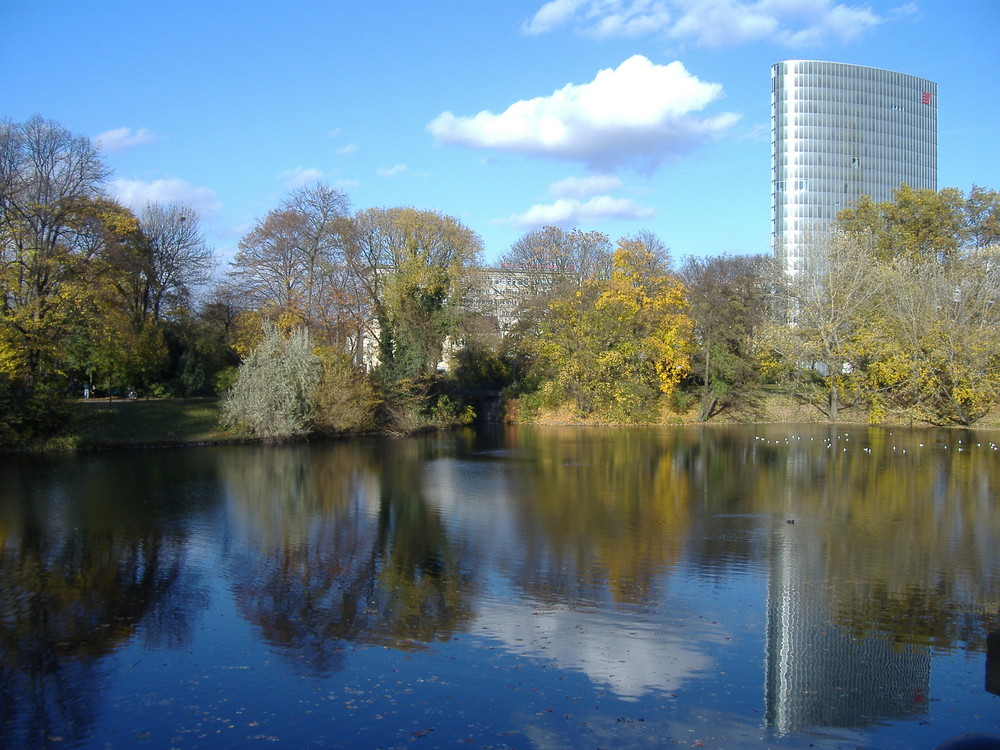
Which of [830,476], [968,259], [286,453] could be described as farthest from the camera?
[968,259]

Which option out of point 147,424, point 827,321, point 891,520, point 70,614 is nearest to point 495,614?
point 70,614

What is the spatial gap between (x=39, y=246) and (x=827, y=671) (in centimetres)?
2748

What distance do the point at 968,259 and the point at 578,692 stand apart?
34912mm

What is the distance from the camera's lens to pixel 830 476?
67.8 feet

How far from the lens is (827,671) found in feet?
25.5

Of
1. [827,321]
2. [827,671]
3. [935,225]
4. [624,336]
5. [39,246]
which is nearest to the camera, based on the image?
[827,671]

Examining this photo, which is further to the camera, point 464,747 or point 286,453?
point 286,453

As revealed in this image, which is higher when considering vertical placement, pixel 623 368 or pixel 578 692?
pixel 623 368

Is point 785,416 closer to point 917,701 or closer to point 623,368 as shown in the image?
point 623,368

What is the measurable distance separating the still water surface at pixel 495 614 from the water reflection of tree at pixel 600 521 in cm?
8

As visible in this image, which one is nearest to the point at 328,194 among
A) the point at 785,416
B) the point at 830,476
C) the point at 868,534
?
the point at 785,416

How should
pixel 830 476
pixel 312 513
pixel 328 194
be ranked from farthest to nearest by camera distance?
pixel 328 194, pixel 830 476, pixel 312 513

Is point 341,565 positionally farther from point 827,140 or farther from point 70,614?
point 827,140

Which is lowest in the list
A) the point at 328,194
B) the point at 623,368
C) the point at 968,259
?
the point at 623,368
